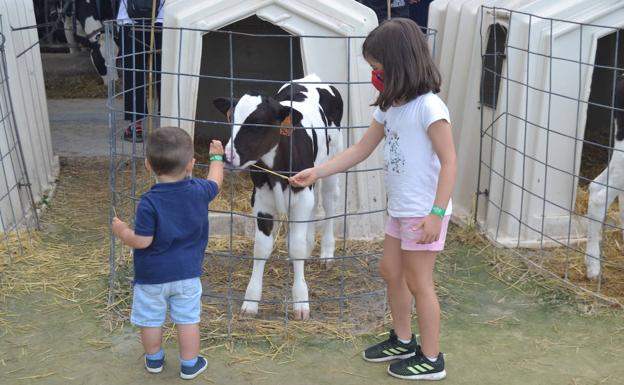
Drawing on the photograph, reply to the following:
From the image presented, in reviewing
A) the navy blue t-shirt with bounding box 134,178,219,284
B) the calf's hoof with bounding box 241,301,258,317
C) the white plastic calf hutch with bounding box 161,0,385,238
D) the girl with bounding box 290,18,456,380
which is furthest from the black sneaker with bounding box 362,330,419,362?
the white plastic calf hutch with bounding box 161,0,385,238

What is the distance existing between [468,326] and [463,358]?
1.44 feet

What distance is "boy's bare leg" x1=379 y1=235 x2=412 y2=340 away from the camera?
378 cm

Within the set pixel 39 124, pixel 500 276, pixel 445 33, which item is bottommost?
pixel 500 276

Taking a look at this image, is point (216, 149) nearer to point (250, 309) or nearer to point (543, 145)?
point (250, 309)

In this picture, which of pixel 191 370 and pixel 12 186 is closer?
pixel 191 370

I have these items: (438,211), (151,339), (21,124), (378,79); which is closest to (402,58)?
(378,79)

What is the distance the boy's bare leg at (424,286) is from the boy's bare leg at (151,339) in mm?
1203

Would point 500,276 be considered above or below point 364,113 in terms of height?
below

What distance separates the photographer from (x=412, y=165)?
352cm

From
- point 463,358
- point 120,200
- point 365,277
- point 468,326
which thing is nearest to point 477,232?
point 365,277

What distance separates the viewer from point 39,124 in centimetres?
711

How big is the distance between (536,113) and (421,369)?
256 centimetres

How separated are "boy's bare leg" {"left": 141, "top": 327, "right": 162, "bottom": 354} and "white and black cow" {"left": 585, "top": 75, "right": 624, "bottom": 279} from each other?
282cm

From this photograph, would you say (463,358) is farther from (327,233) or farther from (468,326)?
(327,233)
